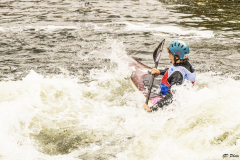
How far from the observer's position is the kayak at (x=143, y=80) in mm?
5845

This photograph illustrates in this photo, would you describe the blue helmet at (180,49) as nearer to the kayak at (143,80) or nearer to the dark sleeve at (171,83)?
the dark sleeve at (171,83)

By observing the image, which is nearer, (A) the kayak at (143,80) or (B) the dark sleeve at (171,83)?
(B) the dark sleeve at (171,83)

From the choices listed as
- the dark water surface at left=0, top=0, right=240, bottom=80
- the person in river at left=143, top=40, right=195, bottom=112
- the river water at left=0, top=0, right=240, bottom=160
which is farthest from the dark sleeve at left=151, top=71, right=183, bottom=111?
the dark water surface at left=0, top=0, right=240, bottom=80

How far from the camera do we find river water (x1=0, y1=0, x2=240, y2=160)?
4477 millimetres

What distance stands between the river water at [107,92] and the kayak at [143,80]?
0.21 m

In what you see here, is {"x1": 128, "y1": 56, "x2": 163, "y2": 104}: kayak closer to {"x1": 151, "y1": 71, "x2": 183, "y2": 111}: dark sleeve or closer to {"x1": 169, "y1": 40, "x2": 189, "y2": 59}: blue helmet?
{"x1": 151, "y1": 71, "x2": 183, "y2": 111}: dark sleeve

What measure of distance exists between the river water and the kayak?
8.1 inches

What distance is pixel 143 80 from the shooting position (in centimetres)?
659

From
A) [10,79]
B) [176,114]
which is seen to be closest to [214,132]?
[176,114]

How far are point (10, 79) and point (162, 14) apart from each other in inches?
360

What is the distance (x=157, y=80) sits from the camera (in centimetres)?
655

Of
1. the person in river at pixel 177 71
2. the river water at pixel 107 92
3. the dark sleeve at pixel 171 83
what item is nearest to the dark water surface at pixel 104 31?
the river water at pixel 107 92

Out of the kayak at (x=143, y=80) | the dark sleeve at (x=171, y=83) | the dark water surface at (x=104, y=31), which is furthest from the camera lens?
the dark water surface at (x=104, y=31)

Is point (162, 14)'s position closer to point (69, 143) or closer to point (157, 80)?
point (157, 80)
